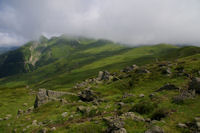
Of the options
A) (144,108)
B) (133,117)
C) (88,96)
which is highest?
(144,108)

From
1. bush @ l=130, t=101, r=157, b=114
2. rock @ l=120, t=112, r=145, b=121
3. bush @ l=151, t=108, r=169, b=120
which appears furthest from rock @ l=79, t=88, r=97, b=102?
bush @ l=151, t=108, r=169, b=120

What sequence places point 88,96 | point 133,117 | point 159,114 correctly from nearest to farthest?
1. point 159,114
2. point 133,117
3. point 88,96

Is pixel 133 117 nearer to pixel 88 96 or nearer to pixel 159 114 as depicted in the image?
pixel 159 114

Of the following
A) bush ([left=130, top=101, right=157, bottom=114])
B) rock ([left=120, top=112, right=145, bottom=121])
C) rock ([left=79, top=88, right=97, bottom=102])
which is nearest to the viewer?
rock ([left=120, top=112, right=145, bottom=121])

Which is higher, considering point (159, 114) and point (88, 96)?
point (159, 114)

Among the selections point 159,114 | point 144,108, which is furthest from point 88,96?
point 159,114

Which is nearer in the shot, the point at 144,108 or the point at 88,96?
the point at 144,108

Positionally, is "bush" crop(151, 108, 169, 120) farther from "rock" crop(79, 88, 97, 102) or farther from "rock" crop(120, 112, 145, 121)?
"rock" crop(79, 88, 97, 102)

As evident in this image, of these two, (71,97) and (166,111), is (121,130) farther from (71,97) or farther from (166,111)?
(71,97)

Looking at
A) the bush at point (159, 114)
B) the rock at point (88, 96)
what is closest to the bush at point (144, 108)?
the bush at point (159, 114)

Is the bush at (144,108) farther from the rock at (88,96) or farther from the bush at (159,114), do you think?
the rock at (88,96)

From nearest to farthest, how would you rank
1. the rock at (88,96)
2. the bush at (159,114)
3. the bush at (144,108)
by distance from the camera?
the bush at (159,114) < the bush at (144,108) < the rock at (88,96)

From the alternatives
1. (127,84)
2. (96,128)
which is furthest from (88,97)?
(96,128)

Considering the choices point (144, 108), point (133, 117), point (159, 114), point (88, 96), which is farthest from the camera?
point (88, 96)
